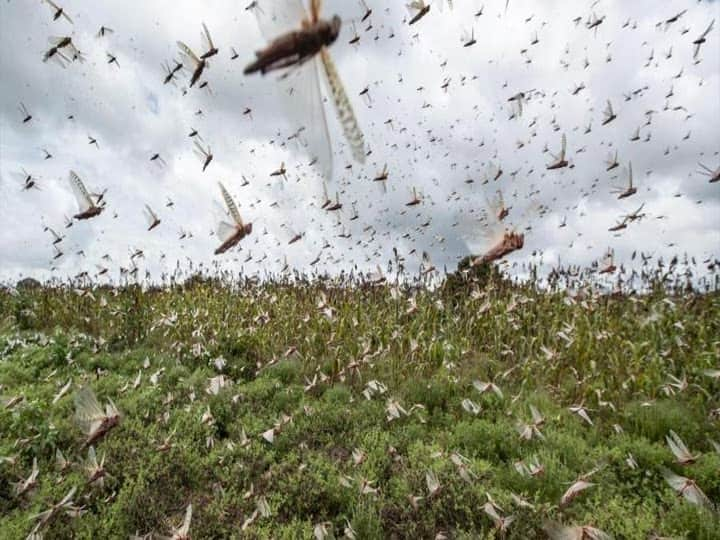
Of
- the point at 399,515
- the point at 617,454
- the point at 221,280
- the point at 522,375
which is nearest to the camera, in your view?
the point at 399,515

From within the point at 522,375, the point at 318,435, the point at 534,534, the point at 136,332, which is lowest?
the point at 534,534

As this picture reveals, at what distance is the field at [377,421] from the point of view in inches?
155

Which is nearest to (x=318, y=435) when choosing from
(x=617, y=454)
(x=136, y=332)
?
(x=617, y=454)

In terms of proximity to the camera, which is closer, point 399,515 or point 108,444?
point 399,515

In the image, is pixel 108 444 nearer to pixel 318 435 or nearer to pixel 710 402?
pixel 318 435

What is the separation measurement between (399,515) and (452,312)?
525 centimetres

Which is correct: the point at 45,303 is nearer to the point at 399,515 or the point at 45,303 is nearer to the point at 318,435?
the point at 318,435

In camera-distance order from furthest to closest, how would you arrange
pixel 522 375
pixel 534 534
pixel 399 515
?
pixel 522 375, pixel 399 515, pixel 534 534

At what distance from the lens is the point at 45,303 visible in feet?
35.8

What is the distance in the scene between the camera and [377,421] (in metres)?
5.32

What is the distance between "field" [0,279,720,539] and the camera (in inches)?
155

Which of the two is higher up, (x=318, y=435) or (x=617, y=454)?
(x=318, y=435)

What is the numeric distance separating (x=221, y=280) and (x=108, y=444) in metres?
7.63

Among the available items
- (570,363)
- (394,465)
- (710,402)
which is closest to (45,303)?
(394,465)
